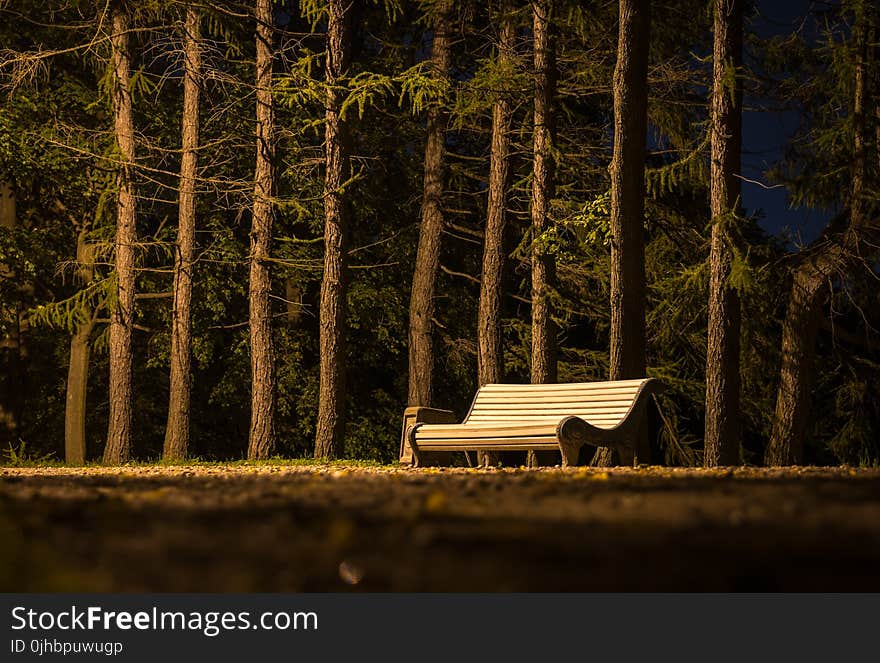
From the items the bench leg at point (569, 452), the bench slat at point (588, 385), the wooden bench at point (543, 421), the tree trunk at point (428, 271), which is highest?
the tree trunk at point (428, 271)

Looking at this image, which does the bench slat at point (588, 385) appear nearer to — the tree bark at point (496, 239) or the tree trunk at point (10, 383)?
the tree bark at point (496, 239)

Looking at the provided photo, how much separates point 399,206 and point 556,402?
38.7 feet

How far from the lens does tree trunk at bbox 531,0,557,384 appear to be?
15.9m

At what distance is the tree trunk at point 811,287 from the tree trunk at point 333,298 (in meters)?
5.64

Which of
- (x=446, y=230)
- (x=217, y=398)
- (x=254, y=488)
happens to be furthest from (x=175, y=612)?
(x=217, y=398)

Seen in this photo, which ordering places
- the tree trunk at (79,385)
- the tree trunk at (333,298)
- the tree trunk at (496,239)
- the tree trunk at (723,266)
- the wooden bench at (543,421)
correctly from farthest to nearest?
the tree trunk at (79,385) < the tree trunk at (496,239) < the tree trunk at (333,298) < the tree trunk at (723,266) < the wooden bench at (543,421)

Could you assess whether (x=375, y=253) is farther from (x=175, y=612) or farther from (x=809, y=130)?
(x=175, y=612)

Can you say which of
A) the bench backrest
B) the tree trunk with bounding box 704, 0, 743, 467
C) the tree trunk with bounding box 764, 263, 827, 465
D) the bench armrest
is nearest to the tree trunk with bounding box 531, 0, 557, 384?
the tree trunk with bounding box 704, 0, 743, 467

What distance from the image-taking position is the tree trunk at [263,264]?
1634cm

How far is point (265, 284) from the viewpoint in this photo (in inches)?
664

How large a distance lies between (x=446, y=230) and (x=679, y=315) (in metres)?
5.52

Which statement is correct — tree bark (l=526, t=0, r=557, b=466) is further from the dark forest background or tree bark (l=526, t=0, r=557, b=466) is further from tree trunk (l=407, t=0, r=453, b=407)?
tree trunk (l=407, t=0, r=453, b=407)

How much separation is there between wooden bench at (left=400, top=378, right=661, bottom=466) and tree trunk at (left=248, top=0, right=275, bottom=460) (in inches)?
173

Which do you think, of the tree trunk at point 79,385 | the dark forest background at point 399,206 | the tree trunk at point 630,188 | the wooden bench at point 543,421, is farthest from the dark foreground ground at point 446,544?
the tree trunk at point 79,385
